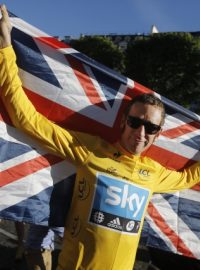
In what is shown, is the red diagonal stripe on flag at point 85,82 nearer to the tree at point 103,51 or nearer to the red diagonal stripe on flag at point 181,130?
the red diagonal stripe on flag at point 181,130

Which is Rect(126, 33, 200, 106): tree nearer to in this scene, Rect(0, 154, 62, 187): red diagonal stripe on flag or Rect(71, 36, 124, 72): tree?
Rect(71, 36, 124, 72): tree

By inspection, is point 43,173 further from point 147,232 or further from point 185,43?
point 185,43

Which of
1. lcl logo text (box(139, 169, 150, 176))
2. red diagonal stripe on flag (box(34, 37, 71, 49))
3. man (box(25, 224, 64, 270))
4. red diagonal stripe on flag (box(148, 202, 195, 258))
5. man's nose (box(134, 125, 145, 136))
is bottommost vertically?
man (box(25, 224, 64, 270))

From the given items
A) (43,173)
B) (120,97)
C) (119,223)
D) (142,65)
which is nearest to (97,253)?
(119,223)

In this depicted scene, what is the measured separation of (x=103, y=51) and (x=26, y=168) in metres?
35.6

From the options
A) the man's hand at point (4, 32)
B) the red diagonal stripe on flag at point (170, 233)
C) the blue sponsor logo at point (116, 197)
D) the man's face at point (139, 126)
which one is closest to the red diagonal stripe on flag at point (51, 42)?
the man's hand at point (4, 32)

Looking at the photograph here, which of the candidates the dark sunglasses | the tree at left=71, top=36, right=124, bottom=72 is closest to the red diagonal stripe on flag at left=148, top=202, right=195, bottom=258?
the dark sunglasses

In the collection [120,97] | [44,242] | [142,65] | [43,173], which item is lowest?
[44,242]

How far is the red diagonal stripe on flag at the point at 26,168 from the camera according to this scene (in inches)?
116

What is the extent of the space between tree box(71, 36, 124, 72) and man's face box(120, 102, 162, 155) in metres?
33.7

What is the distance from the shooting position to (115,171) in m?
2.76

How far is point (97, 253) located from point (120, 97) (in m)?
1.26

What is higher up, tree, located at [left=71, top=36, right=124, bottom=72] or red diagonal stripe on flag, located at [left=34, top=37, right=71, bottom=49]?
tree, located at [left=71, top=36, right=124, bottom=72]

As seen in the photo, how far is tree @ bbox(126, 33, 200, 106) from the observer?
111ft
